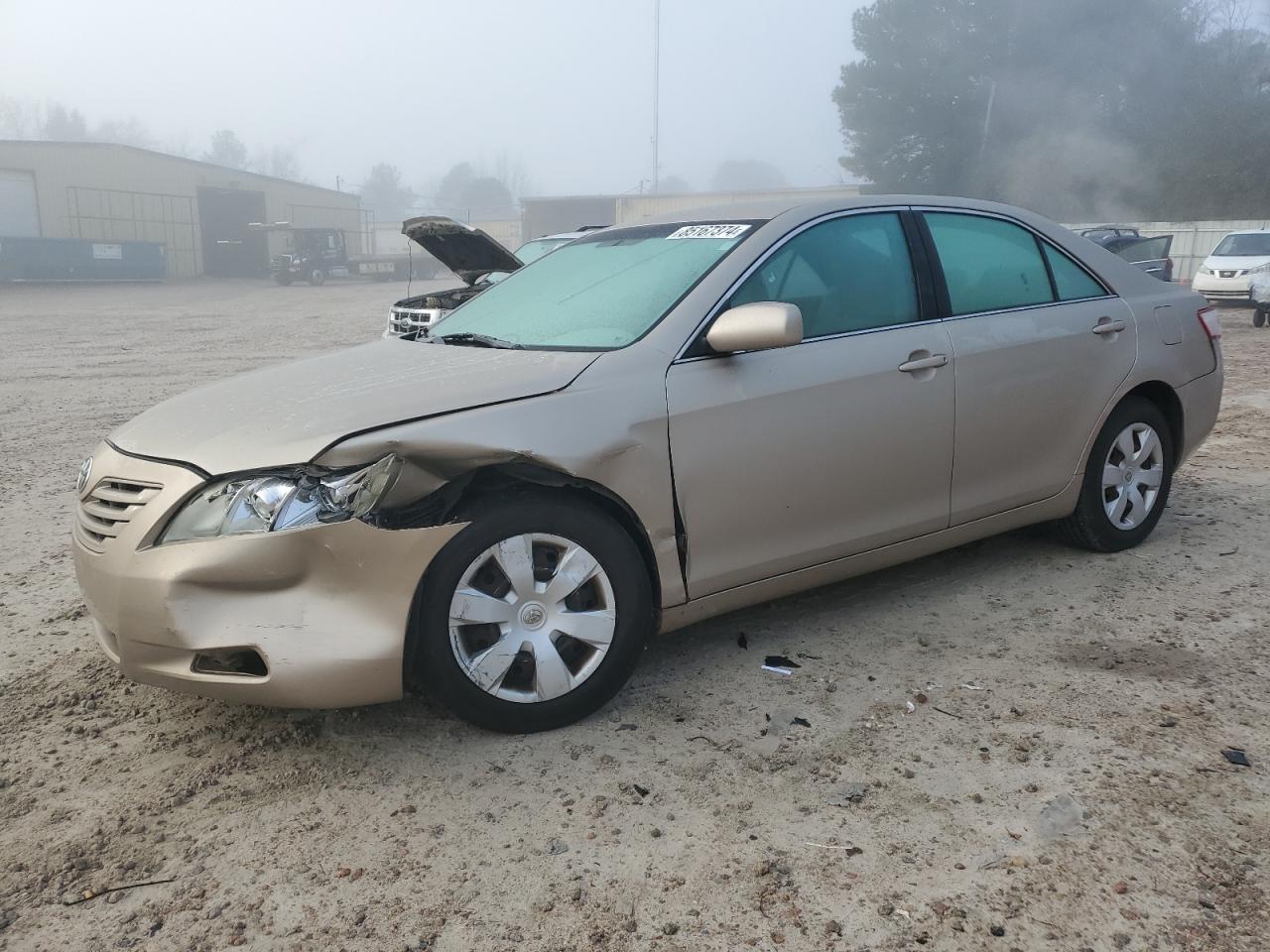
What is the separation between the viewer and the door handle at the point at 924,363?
365 centimetres

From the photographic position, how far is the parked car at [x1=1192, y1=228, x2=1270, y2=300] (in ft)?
57.0

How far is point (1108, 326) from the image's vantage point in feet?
14.2

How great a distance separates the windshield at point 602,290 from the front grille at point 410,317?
4.68 meters

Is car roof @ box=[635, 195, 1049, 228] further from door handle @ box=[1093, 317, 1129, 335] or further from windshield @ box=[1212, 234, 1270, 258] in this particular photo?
windshield @ box=[1212, 234, 1270, 258]

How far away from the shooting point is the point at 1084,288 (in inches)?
173

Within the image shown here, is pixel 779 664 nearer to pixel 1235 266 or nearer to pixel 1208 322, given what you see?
pixel 1208 322

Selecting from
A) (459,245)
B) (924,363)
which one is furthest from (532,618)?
(459,245)

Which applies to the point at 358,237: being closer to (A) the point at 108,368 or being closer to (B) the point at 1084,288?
(A) the point at 108,368

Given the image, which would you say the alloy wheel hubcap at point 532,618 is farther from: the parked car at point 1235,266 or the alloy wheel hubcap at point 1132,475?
the parked car at point 1235,266

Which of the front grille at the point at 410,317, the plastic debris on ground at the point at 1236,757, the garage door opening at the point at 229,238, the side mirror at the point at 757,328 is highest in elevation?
the garage door opening at the point at 229,238

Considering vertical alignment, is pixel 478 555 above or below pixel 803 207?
below

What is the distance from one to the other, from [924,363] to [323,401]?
6.72ft

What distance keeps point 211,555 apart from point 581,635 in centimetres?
102

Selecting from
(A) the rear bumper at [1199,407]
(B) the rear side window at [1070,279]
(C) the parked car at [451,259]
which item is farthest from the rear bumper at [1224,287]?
(B) the rear side window at [1070,279]
